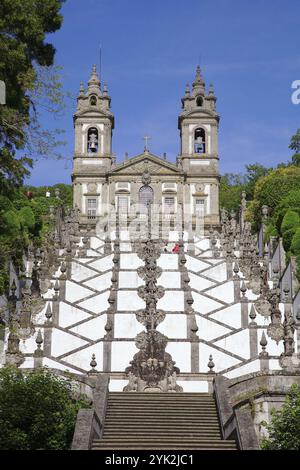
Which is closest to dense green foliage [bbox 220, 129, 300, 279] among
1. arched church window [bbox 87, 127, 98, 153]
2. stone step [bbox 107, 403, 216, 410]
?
arched church window [bbox 87, 127, 98, 153]

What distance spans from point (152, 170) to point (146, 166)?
1.71ft

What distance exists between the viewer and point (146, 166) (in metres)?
55.7

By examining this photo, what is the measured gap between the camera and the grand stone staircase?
51.5 feet

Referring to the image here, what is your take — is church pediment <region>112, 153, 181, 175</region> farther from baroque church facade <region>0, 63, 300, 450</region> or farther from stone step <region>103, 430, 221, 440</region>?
stone step <region>103, 430, 221, 440</region>

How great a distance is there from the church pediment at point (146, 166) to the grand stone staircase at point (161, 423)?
1441 inches

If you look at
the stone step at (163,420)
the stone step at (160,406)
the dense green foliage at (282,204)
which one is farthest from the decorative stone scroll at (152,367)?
the dense green foliage at (282,204)

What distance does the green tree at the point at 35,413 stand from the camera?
595 inches

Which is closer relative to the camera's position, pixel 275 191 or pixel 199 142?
pixel 275 191

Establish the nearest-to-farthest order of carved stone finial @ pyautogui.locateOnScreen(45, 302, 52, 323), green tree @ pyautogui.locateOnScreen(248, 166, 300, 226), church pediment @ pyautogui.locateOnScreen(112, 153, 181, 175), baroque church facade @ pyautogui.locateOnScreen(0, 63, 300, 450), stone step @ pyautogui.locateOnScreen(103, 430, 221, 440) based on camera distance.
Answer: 1. stone step @ pyautogui.locateOnScreen(103, 430, 221, 440)
2. baroque church facade @ pyautogui.locateOnScreen(0, 63, 300, 450)
3. carved stone finial @ pyautogui.locateOnScreen(45, 302, 52, 323)
4. green tree @ pyautogui.locateOnScreen(248, 166, 300, 226)
5. church pediment @ pyautogui.locateOnScreen(112, 153, 181, 175)

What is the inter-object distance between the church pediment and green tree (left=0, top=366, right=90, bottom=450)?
38.9m

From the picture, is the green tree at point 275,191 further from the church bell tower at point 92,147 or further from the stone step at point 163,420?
the stone step at point 163,420

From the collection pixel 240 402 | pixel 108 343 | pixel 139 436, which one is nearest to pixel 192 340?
pixel 108 343

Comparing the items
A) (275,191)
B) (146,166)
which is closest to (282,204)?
(275,191)

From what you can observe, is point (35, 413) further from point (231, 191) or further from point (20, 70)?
point (231, 191)
